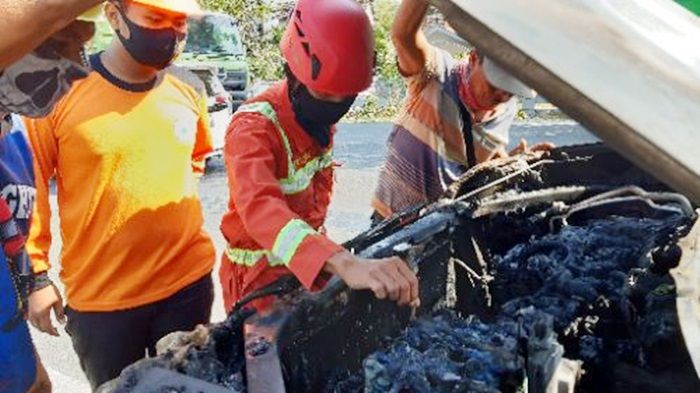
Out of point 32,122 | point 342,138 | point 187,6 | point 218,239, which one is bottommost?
point 342,138

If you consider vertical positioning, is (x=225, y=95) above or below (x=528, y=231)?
below

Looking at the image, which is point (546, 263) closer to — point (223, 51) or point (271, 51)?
point (223, 51)

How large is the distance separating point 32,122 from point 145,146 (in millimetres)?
385

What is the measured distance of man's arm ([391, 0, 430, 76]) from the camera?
3.00 meters

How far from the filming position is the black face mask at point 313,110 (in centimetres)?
246

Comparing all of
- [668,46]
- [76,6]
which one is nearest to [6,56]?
[76,6]

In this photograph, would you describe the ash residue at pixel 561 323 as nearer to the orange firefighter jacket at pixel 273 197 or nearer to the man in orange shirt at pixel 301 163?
the man in orange shirt at pixel 301 163

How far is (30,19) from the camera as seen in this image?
46.0 inches

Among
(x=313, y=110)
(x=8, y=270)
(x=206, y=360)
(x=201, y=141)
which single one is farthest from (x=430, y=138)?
(x=206, y=360)

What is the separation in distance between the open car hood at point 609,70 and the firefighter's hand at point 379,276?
3.13 feet

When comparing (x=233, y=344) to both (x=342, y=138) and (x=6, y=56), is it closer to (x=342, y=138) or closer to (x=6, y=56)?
(x=6, y=56)

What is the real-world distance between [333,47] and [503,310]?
903mm

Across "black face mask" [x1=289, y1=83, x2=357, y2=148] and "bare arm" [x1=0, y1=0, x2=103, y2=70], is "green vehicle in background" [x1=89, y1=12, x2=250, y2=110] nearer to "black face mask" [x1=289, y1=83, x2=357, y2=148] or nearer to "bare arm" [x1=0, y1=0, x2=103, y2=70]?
"black face mask" [x1=289, y1=83, x2=357, y2=148]

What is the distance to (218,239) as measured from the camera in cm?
692
